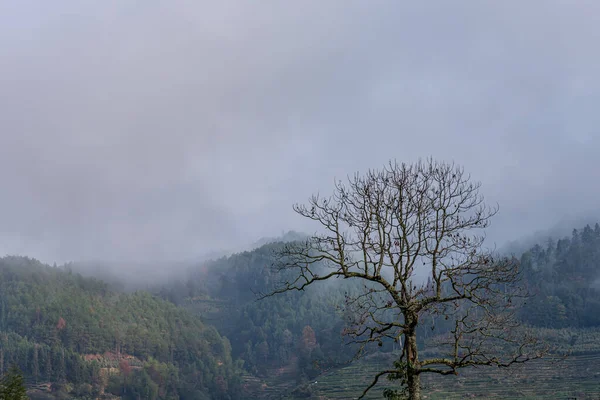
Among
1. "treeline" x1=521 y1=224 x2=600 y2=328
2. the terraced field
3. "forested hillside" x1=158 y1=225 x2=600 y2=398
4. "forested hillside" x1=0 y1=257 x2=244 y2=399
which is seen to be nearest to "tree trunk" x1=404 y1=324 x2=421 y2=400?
"forested hillside" x1=158 y1=225 x2=600 y2=398

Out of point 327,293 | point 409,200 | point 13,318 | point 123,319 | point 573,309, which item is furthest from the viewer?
point 327,293

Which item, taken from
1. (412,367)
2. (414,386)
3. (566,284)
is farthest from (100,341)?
→ (412,367)

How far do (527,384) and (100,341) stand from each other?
11327 cm

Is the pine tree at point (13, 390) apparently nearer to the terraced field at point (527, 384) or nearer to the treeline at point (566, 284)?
the terraced field at point (527, 384)

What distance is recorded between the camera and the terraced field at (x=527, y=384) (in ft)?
182

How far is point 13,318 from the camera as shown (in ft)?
453

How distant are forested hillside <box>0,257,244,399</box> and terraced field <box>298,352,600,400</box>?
57.5 meters

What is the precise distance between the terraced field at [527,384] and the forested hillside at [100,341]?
189 ft

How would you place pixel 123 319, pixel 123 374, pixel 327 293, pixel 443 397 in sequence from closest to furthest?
pixel 443 397 → pixel 123 374 → pixel 123 319 → pixel 327 293

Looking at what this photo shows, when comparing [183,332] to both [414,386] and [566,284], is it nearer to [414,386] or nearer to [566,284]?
[566,284]

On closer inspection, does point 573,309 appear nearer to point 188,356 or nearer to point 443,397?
point 443,397

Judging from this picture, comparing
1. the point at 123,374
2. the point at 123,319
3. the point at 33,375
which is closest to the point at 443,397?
the point at 123,374

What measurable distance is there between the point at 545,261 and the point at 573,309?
25.8m

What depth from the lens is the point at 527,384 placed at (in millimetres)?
60656
